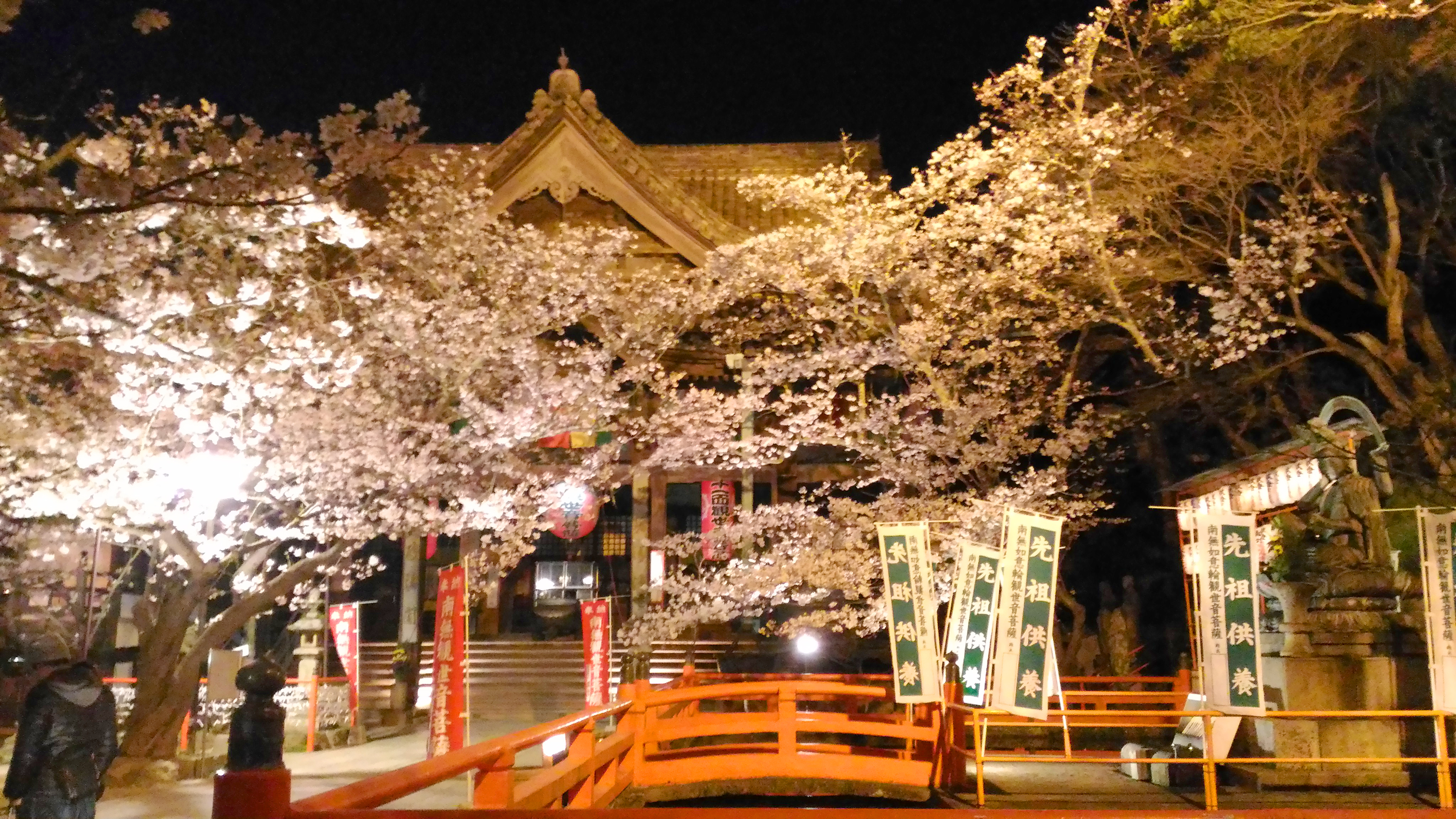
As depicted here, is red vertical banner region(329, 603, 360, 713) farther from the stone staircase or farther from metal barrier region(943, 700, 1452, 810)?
metal barrier region(943, 700, 1452, 810)

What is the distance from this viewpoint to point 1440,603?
9.35 metres

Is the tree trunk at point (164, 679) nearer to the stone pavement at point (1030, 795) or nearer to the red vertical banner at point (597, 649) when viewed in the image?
the stone pavement at point (1030, 795)

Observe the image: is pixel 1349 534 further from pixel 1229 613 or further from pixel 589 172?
pixel 589 172

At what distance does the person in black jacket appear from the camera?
237 inches

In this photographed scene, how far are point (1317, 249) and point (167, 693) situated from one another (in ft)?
55.0

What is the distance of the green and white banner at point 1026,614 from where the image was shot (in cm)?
951

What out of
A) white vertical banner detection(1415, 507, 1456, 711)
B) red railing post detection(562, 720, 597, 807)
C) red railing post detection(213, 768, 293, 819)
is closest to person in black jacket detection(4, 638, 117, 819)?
red railing post detection(562, 720, 597, 807)

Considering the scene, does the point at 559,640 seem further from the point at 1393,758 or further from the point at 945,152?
the point at 1393,758

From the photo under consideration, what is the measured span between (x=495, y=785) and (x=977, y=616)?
655cm

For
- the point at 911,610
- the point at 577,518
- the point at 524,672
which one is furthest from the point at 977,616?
the point at 524,672

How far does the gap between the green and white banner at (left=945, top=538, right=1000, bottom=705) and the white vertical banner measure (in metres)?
3.84

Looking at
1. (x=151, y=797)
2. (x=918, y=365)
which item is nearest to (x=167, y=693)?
(x=151, y=797)

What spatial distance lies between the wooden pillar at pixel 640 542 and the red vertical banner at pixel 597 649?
1.08m

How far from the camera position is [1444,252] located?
15.7 meters
